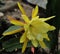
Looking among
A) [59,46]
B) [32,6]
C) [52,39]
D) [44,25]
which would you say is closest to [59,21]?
[52,39]

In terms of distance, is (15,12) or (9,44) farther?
(15,12)

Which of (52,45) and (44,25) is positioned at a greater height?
(44,25)

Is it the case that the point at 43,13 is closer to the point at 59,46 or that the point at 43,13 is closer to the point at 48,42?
the point at 59,46

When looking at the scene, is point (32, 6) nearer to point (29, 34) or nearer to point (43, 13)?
point (43, 13)

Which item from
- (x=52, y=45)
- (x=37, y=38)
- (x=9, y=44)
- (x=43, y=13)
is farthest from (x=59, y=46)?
(x=37, y=38)

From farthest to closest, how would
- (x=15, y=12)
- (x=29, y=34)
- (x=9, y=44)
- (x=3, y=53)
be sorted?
(x=15, y=12)
(x=3, y=53)
(x=9, y=44)
(x=29, y=34)

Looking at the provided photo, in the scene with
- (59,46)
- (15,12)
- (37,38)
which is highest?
(37,38)

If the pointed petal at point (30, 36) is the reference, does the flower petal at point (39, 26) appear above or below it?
above

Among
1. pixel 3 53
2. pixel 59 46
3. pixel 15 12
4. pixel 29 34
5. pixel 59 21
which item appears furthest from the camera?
pixel 15 12

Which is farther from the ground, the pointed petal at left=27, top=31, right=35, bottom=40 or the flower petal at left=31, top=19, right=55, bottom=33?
the flower petal at left=31, top=19, right=55, bottom=33
